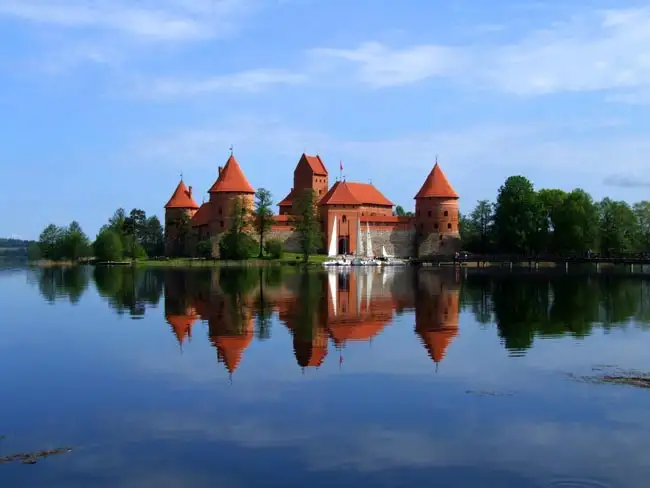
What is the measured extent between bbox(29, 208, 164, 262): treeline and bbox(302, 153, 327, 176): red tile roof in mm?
18953

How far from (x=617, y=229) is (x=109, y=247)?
49.1 m

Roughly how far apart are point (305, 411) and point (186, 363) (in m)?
4.92

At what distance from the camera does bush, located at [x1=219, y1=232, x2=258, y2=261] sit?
74.9 m

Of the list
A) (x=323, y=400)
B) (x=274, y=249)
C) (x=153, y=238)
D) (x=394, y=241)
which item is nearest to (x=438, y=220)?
(x=394, y=241)

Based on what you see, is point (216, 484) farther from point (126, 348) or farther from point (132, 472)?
point (126, 348)

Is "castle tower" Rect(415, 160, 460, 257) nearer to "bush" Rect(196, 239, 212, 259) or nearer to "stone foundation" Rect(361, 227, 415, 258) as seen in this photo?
"stone foundation" Rect(361, 227, 415, 258)

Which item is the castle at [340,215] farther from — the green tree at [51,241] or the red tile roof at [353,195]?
the green tree at [51,241]

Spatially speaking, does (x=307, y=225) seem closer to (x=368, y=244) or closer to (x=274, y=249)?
(x=274, y=249)

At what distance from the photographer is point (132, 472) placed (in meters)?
9.69

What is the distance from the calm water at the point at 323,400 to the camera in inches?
388

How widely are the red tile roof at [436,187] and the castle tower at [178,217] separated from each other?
25.0 m

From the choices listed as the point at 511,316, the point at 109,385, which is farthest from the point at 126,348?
the point at 511,316

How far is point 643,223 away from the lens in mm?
85938

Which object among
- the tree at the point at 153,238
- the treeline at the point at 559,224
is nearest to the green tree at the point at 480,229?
the treeline at the point at 559,224
